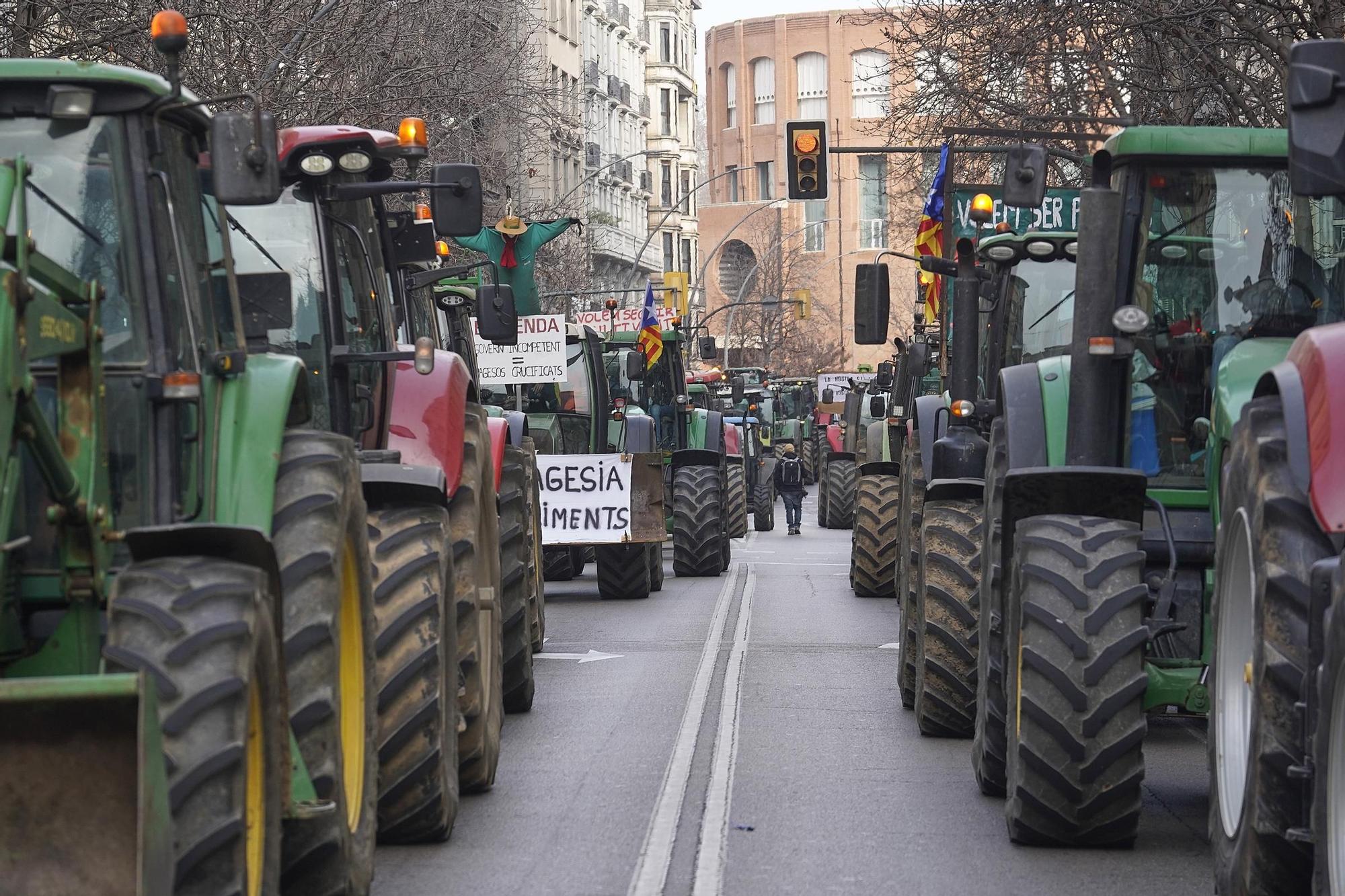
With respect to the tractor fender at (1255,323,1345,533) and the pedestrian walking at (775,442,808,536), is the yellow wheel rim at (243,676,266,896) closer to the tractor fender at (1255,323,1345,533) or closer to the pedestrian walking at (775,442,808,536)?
the tractor fender at (1255,323,1345,533)

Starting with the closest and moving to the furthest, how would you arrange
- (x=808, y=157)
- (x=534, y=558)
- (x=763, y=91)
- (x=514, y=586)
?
(x=514, y=586)
(x=534, y=558)
(x=808, y=157)
(x=763, y=91)

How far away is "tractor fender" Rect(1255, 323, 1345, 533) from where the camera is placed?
5.86 meters

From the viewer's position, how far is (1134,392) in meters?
8.99

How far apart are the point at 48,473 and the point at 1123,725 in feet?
12.8

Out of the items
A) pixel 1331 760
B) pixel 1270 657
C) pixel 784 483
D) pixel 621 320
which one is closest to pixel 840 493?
pixel 784 483

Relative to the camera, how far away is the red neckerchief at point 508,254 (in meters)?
21.3

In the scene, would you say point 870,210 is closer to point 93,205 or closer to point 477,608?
point 477,608

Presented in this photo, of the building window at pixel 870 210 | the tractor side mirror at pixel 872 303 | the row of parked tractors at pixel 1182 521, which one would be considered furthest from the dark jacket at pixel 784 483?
the building window at pixel 870 210

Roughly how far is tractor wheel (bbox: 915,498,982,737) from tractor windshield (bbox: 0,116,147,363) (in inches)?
217

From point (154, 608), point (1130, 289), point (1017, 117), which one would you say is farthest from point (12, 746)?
point (1017, 117)

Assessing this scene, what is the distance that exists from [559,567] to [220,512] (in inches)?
683

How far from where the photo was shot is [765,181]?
103500 millimetres

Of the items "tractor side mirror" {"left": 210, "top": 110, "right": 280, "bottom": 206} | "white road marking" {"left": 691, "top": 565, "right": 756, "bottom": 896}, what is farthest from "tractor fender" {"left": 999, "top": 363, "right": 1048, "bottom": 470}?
"tractor side mirror" {"left": 210, "top": 110, "right": 280, "bottom": 206}

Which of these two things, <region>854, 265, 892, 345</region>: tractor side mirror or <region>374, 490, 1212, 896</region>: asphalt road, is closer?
<region>374, 490, 1212, 896</region>: asphalt road
